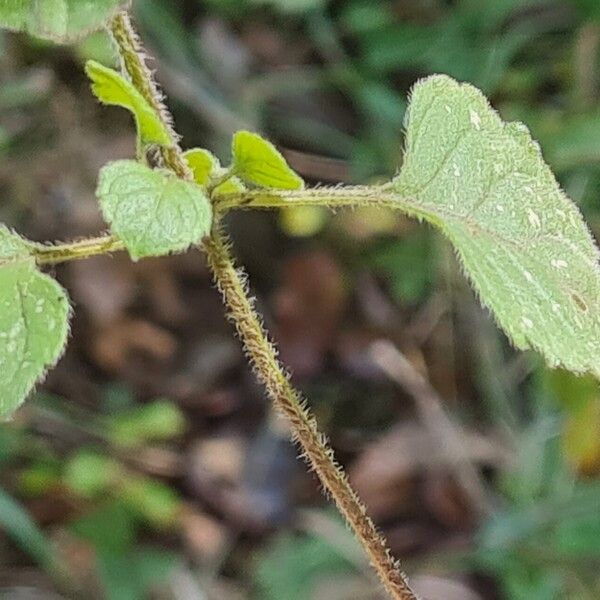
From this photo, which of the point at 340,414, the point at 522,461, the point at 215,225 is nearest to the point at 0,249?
the point at 215,225

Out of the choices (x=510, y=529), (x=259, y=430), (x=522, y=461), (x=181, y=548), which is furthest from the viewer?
(x=259, y=430)

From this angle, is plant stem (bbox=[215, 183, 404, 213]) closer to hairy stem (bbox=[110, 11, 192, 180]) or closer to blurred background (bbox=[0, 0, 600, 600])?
hairy stem (bbox=[110, 11, 192, 180])

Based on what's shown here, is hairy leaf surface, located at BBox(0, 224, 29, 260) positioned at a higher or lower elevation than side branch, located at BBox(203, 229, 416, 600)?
higher

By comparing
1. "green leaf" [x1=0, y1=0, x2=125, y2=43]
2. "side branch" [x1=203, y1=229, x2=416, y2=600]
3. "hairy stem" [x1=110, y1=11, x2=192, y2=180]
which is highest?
"hairy stem" [x1=110, y1=11, x2=192, y2=180]

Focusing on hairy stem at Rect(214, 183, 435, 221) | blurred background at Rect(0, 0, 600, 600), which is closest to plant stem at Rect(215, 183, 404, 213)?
hairy stem at Rect(214, 183, 435, 221)

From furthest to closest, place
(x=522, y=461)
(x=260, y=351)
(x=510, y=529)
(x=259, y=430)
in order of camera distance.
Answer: (x=259, y=430)
(x=522, y=461)
(x=510, y=529)
(x=260, y=351)

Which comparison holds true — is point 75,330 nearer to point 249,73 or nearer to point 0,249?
point 249,73

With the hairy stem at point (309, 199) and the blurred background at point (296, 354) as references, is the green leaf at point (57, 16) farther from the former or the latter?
the blurred background at point (296, 354)
